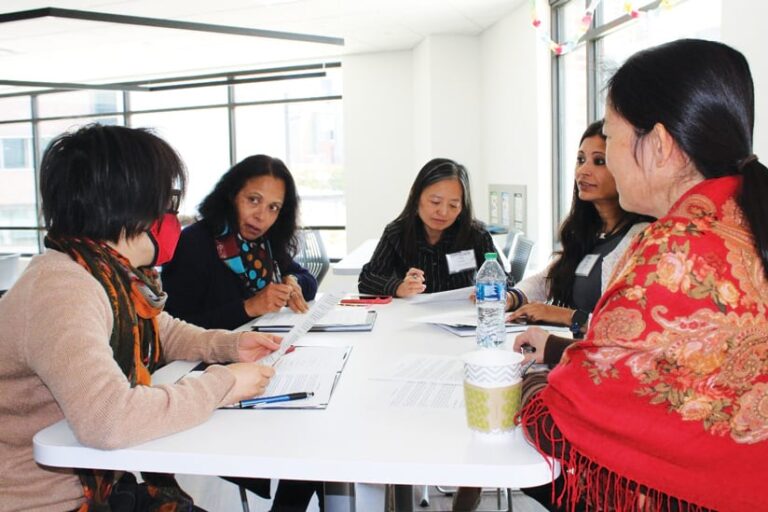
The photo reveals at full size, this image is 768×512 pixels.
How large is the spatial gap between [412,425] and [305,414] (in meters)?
0.21

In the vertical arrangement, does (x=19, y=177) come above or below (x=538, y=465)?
above

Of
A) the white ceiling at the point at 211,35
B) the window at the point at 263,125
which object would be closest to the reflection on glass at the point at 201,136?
the window at the point at 263,125

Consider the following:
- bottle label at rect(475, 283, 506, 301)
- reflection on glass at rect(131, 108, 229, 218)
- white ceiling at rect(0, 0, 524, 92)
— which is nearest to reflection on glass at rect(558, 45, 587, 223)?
white ceiling at rect(0, 0, 524, 92)

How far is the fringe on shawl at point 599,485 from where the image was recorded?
40.3 inches

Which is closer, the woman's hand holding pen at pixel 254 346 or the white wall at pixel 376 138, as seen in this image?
the woman's hand holding pen at pixel 254 346

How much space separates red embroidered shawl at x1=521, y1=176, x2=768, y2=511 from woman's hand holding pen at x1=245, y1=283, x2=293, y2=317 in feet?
4.63

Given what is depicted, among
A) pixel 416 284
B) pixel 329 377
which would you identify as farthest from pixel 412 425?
pixel 416 284

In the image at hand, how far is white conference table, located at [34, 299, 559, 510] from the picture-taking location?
Answer: 3.35 ft

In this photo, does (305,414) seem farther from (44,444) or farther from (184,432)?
(44,444)

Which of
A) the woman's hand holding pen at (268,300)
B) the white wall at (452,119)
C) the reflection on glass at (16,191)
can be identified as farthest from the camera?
the reflection on glass at (16,191)

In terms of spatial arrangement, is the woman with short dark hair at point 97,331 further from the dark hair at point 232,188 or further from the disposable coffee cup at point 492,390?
the dark hair at point 232,188

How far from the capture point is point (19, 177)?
9.95m

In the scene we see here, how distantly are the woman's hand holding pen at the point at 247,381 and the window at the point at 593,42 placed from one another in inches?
96.9

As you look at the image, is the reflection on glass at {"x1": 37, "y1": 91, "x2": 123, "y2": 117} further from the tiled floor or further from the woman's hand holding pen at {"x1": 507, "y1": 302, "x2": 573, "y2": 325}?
the woman's hand holding pen at {"x1": 507, "y1": 302, "x2": 573, "y2": 325}
